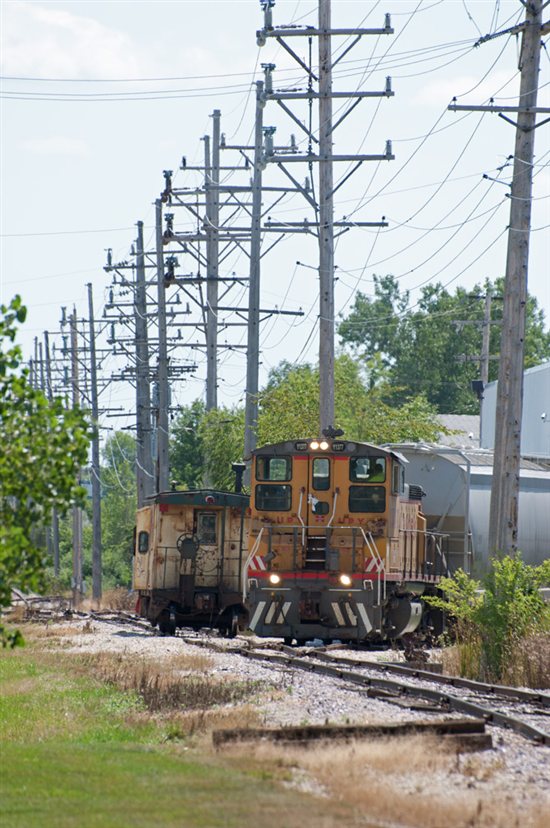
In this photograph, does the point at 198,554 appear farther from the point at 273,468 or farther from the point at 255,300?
the point at 255,300

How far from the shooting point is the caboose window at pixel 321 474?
2414cm

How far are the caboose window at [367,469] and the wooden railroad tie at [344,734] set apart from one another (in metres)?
12.0

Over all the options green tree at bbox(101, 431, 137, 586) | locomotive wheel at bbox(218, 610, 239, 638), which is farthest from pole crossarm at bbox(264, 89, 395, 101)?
green tree at bbox(101, 431, 137, 586)

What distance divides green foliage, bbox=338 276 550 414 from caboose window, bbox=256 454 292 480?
8286cm

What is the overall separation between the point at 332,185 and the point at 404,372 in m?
85.3

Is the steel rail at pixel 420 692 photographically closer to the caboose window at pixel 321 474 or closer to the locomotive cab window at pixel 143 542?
the caboose window at pixel 321 474

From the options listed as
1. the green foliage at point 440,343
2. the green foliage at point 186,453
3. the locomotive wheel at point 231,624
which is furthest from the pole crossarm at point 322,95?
the green foliage at point 440,343

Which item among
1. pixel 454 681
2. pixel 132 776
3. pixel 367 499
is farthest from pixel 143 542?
pixel 132 776

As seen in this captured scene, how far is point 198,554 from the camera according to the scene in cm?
2975

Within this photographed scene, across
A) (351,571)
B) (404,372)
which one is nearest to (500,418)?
(351,571)

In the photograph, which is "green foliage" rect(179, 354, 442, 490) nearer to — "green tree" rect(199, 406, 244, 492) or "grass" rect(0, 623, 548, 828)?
"green tree" rect(199, 406, 244, 492)

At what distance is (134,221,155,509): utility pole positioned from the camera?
163 ft

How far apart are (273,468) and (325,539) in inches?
61.7

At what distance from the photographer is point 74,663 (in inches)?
904
